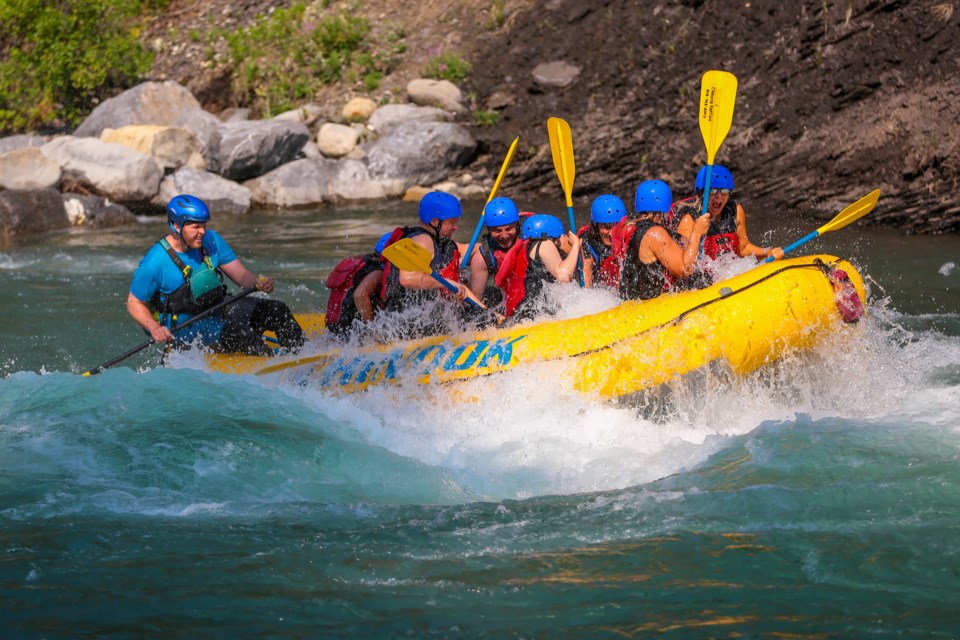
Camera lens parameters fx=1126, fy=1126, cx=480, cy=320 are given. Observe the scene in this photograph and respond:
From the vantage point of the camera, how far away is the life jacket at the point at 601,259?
23.2 feet

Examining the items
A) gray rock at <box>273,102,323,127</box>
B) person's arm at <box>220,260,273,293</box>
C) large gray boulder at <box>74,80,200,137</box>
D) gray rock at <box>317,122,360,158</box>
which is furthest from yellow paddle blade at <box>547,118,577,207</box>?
large gray boulder at <box>74,80,200,137</box>

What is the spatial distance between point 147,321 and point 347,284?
1303 millimetres

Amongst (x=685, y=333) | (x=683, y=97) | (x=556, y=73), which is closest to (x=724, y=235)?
(x=685, y=333)

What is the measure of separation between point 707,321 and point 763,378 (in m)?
0.52

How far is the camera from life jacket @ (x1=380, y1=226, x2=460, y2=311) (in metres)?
7.12

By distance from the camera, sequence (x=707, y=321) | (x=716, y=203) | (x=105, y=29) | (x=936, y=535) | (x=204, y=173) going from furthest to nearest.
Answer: (x=105, y=29), (x=204, y=173), (x=716, y=203), (x=707, y=321), (x=936, y=535)

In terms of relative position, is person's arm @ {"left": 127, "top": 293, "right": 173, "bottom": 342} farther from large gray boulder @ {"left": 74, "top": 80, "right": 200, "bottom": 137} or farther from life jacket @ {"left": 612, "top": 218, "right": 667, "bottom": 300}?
large gray boulder @ {"left": 74, "top": 80, "right": 200, "bottom": 137}

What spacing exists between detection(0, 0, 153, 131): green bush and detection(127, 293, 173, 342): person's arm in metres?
13.6

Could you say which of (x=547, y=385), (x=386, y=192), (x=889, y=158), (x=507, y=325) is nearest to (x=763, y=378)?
(x=547, y=385)

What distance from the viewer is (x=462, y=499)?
5.56 m

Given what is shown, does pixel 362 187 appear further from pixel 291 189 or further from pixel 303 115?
pixel 303 115

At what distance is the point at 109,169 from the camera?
53.4 ft

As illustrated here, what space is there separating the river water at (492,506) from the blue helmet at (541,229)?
1209mm

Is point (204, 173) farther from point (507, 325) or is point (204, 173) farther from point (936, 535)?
point (936, 535)
